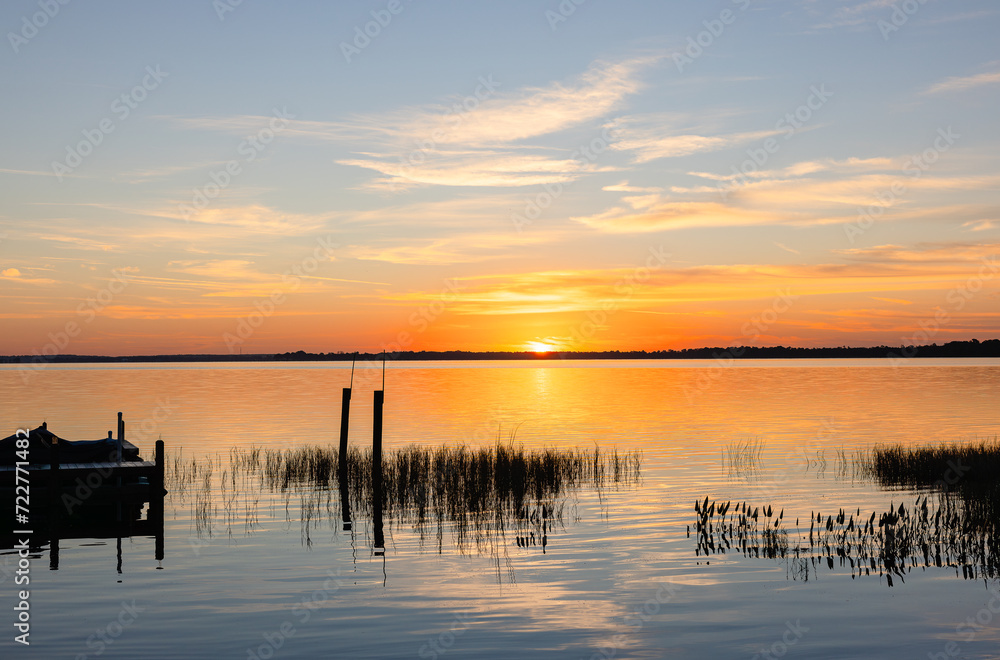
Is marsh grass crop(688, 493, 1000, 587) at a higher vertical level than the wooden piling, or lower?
lower

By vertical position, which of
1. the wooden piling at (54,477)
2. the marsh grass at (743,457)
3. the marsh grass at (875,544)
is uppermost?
the wooden piling at (54,477)

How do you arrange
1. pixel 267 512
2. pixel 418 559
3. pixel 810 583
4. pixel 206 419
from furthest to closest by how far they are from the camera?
pixel 206 419
pixel 267 512
pixel 418 559
pixel 810 583

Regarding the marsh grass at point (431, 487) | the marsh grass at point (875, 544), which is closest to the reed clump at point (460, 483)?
the marsh grass at point (431, 487)

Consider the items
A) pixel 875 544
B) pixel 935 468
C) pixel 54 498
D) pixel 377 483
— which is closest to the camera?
pixel 875 544

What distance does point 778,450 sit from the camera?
124 ft

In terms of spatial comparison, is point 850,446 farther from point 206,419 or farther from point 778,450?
point 206,419

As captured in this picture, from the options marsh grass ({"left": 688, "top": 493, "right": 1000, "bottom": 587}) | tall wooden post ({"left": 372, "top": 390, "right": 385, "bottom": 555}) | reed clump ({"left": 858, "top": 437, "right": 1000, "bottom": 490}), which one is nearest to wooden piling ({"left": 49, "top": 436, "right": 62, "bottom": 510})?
tall wooden post ({"left": 372, "top": 390, "right": 385, "bottom": 555})

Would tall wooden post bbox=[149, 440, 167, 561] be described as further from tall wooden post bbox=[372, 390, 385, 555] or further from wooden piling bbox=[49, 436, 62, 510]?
tall wooden post bbox=[372, 390, 385, 555]

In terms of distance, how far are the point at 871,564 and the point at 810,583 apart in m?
1.85

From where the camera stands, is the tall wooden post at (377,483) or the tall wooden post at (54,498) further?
the tall wooden post at (377,483)

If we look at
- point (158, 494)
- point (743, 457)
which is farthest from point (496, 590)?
point (743, 457)

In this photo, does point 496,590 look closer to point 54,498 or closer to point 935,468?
point 54,498

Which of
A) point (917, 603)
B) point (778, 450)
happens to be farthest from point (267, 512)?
point (778, 450)

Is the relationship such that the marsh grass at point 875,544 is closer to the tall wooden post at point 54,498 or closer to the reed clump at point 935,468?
the reed clump at point 935,468
